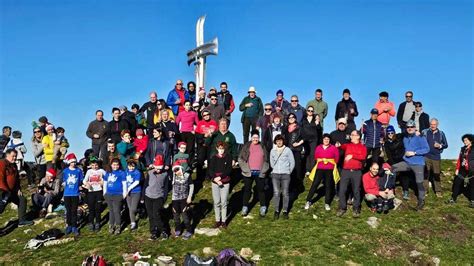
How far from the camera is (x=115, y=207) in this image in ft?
43.1

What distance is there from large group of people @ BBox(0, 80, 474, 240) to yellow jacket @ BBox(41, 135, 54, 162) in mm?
54

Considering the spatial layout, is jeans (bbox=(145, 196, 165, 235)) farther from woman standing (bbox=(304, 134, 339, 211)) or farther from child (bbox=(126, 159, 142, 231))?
woman standing (bbox=(304, 134, 339, 211))

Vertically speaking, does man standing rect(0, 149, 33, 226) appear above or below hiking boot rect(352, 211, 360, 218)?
above

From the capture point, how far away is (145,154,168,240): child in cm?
1261

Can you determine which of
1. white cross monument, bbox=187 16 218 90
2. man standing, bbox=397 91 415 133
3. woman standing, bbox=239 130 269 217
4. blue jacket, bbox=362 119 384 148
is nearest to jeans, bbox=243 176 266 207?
woman standing, bbox=239 130 269 217

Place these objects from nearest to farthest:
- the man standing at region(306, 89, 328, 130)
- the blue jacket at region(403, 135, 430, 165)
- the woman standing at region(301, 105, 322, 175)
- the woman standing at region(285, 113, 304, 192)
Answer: the blue jacket at region(403, 135, 430, 165), the woman standing at region(285, 113, 304, 192), the woman standing at region(301, 105, 322, 175), the man standing at region(306, 89, 328, 130)

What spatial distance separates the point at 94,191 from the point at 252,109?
6.68 metres

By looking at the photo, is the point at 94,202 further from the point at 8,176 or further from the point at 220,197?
the point at 220,197

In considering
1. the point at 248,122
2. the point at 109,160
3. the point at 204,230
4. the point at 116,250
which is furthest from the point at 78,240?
the point at 248,122

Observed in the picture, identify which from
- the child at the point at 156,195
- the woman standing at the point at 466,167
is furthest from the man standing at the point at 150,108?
the woman standing at the point at 466,167

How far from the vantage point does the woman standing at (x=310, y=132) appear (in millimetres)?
15906

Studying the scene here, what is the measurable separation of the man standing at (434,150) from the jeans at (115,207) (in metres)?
10.7

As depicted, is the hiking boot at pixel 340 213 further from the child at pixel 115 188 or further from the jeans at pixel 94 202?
the jeans at pixel 94 202

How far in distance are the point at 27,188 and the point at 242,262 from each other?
481 inches
